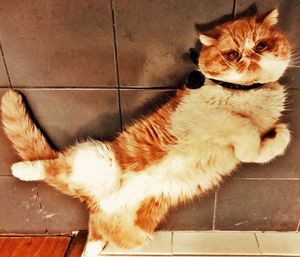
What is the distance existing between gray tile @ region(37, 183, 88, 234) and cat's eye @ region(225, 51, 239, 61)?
36.4 inches

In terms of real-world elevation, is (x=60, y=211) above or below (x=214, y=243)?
above

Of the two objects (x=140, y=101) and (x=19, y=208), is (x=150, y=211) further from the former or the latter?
(x=19, y=208)

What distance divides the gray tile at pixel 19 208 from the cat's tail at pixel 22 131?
21 cm

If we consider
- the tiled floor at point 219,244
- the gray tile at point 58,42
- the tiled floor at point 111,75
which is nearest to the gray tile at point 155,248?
the tiled floor at point 219,244

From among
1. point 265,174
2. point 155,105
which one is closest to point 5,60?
point 155,105

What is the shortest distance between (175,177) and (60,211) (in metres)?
0.65

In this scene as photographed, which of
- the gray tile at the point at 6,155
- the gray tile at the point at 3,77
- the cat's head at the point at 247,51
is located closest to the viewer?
the cat's head at the point at 247,51

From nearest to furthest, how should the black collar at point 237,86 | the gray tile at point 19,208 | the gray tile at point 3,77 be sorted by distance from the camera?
the black collar at point 237,86 → the gray tile at point 3,77 → the gray tile at point 19,208

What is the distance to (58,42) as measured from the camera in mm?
1114

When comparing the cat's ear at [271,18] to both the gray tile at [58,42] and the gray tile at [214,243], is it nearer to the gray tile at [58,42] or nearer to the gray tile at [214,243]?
the gray tile at [58,42]

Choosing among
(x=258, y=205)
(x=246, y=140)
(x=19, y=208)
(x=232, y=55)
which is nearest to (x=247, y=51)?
(x=232, y=55)

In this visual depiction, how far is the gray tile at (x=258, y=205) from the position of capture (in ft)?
4.60

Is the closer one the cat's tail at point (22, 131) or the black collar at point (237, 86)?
the black collar at point (237, 86)

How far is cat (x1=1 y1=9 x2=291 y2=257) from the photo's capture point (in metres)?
0.97
